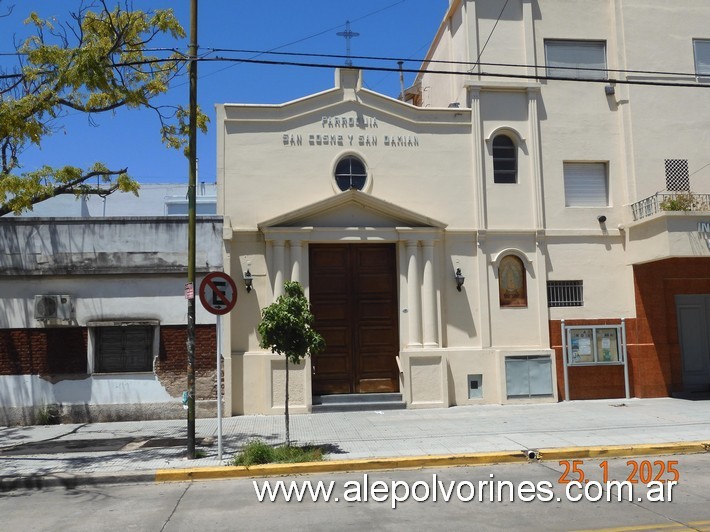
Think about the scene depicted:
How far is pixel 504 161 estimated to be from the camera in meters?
16.8

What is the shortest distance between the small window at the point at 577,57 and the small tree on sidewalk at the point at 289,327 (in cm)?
1030

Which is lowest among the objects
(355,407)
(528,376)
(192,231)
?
(355,407)

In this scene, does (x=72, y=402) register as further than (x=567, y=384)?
No

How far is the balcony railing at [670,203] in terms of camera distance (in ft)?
50.5

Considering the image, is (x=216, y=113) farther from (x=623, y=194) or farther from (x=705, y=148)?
(x=705, y=148)

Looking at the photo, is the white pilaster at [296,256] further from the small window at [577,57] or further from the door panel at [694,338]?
the door panel at [694,338]

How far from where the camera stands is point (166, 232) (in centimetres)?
1485

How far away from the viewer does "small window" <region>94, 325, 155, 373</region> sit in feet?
47.5

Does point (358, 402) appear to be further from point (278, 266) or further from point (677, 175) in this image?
point (677, 175)

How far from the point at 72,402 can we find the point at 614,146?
14.1 meters

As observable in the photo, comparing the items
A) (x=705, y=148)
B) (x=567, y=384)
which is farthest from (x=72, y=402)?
(x=705, y=148)

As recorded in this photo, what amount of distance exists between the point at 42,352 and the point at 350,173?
7869mm

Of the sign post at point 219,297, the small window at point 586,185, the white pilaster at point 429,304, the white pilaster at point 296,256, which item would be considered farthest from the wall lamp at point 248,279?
the small window at point 586,185

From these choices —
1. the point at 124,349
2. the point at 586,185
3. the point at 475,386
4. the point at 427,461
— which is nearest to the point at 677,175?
the point at 586,185
